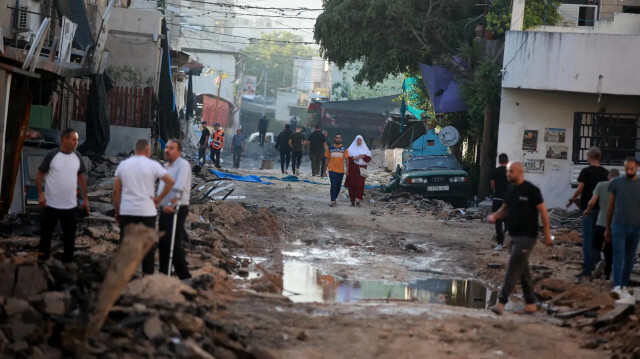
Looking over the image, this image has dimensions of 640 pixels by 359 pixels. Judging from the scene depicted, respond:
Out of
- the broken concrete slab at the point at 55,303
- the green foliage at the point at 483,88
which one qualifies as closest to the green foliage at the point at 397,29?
the green foliage at the point at 483,88

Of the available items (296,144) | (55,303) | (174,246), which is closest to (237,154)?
(296,144)

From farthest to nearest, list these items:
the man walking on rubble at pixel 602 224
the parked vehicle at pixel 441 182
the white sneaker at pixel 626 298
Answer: the parked vehicle at pixel 441 182 → the man walking on rubble at pixel 602 224 → the white sneaker at pixel 626 298

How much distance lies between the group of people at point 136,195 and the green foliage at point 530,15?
655 inches

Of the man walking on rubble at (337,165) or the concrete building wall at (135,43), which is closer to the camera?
the man walking on rubble at (337,165)

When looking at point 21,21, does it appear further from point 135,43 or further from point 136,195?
point 135,43

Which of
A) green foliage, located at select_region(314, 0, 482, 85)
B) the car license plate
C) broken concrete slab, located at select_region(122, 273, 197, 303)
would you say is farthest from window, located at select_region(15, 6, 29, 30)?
green foliage, located at select_region(314, 0, 482, 85)

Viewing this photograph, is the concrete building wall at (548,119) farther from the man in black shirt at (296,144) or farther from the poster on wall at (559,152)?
the man in black shirt at (296,144)

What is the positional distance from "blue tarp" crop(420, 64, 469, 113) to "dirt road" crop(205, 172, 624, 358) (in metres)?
9.16

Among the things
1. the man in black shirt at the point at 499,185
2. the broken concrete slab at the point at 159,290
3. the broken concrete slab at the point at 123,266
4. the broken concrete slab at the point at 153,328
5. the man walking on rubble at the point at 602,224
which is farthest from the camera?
the man in black shirt at the point at 499,185

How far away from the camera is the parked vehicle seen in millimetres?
23938

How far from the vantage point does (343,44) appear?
30.3 metres

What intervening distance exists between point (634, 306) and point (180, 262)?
507 centimetres

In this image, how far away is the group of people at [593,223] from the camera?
385 inches

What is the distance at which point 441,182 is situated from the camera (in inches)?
947
